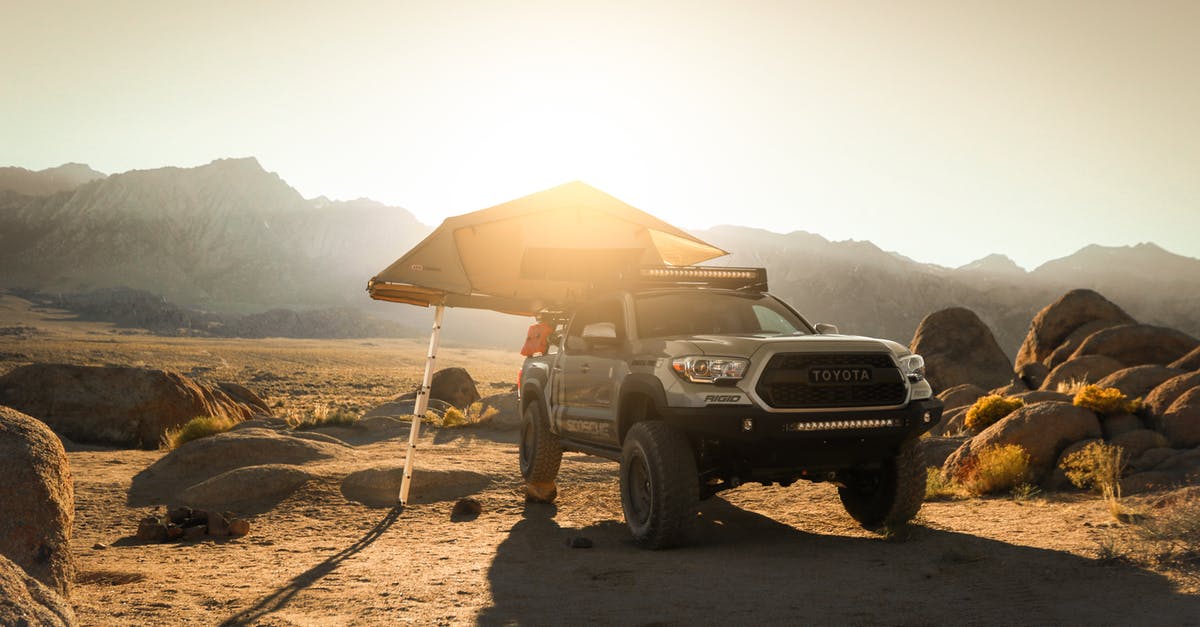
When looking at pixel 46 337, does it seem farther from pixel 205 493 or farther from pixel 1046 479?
pixel 1046 479

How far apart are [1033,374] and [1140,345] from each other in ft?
11.4

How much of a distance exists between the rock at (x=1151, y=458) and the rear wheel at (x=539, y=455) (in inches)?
276

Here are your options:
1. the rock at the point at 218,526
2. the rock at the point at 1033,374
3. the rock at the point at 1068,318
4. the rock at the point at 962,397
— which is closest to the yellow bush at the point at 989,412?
the rock at the point at 962,397

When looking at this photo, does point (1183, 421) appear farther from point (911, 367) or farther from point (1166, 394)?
point (911, 367)

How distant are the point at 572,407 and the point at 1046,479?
599cm

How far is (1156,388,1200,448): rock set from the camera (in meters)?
10.8

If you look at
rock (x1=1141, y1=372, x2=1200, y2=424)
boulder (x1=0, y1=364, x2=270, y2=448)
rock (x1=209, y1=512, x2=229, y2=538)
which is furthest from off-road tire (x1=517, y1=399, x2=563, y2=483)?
boulder (x1=0, y1=364, x2=270, y2=448)

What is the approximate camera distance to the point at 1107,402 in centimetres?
1160

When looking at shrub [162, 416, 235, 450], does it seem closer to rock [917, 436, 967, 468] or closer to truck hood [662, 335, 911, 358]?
truck hood [662, 335, 911, 358]

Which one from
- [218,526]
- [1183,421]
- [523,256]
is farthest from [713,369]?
[1183,421]

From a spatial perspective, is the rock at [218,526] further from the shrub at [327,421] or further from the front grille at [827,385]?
the shrub at [327,421]

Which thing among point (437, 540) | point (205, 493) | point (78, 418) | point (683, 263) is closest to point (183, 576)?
point (437, 540)

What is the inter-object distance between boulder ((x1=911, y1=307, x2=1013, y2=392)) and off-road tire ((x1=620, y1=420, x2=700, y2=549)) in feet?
62.8

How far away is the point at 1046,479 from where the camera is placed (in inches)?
414
